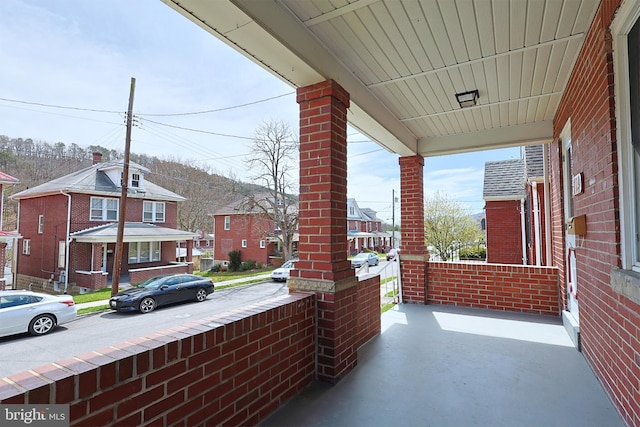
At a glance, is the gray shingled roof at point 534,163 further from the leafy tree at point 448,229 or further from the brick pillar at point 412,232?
the leafy tree at point 448,229

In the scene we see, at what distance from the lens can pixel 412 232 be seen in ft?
16.6

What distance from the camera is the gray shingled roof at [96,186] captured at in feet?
17.9

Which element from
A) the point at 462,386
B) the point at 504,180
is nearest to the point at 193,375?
the point at 462,386

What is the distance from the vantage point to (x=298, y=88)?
2.62 metres

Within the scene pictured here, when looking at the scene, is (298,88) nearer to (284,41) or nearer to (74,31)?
(284,41)

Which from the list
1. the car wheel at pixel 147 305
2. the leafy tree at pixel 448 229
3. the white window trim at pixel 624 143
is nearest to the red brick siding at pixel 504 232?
the leafy tree at pixel 448 229

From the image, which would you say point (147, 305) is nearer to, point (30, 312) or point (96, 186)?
point (30, 312)

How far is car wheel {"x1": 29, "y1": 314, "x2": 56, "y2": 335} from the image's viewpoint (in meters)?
5.46

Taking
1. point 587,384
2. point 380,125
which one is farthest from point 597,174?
point 380,125

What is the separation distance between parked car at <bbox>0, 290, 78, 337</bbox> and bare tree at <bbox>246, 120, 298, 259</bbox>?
11667 mm

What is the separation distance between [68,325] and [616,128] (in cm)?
888

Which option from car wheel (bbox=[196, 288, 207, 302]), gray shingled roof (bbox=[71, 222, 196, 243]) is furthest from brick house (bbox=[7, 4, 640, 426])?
gray shingled roof (bbox=[71, 222, 196, 243])

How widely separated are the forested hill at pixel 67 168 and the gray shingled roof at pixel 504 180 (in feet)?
29.7

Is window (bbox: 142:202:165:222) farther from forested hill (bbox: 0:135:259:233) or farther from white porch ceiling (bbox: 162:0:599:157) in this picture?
white porch ceiling (bbox: 162:0:599:157)
